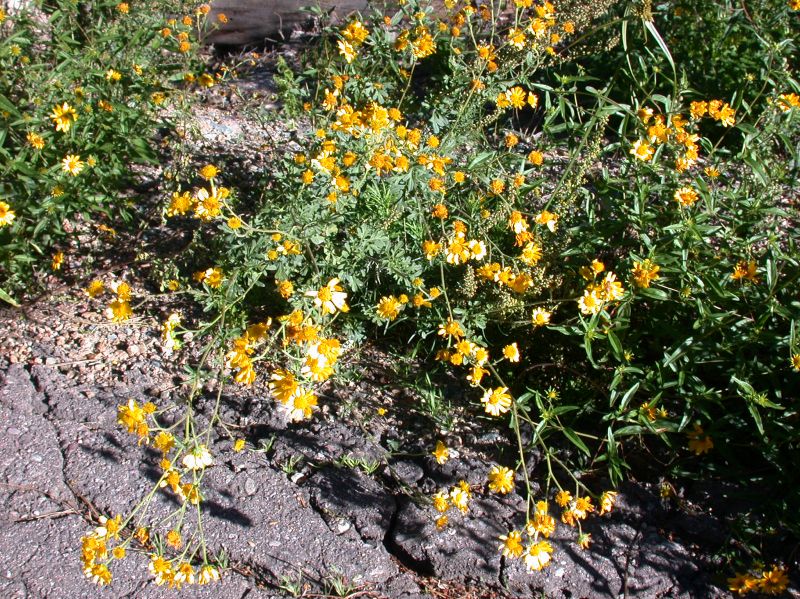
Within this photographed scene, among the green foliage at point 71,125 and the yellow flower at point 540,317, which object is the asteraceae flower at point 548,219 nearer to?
the yellow flower at point 540,317

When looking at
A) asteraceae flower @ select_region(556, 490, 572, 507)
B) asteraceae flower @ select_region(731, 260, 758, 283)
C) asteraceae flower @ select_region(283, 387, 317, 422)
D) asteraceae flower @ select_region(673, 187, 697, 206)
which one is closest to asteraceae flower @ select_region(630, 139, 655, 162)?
asteraceae flower @ select_region(673, 187, 697, 206)

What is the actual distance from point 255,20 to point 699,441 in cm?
362

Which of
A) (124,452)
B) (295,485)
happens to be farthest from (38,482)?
(295,485)

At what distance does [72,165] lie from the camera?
316cm

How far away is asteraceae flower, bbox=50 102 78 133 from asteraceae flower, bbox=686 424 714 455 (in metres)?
2.57

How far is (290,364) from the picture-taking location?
2842 mm

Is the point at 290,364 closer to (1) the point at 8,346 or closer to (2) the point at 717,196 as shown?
(1) the point at 8,346

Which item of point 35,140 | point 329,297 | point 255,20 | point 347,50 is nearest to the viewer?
point 329,297

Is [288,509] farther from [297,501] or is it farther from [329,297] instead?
[329,297]

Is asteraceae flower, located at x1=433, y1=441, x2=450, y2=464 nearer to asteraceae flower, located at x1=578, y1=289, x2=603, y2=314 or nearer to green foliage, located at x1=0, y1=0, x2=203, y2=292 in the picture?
asteraceae flower, located at x1=578, y1=289, x2=603, y2=314

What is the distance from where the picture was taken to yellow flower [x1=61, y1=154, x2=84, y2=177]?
3150 millimetres

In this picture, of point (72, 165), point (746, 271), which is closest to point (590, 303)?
point (746, 271)

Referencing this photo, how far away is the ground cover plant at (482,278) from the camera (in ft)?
8.66

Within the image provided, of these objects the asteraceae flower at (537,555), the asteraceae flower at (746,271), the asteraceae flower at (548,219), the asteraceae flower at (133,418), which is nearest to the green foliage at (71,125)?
the asteraceae flower at (133,418)
